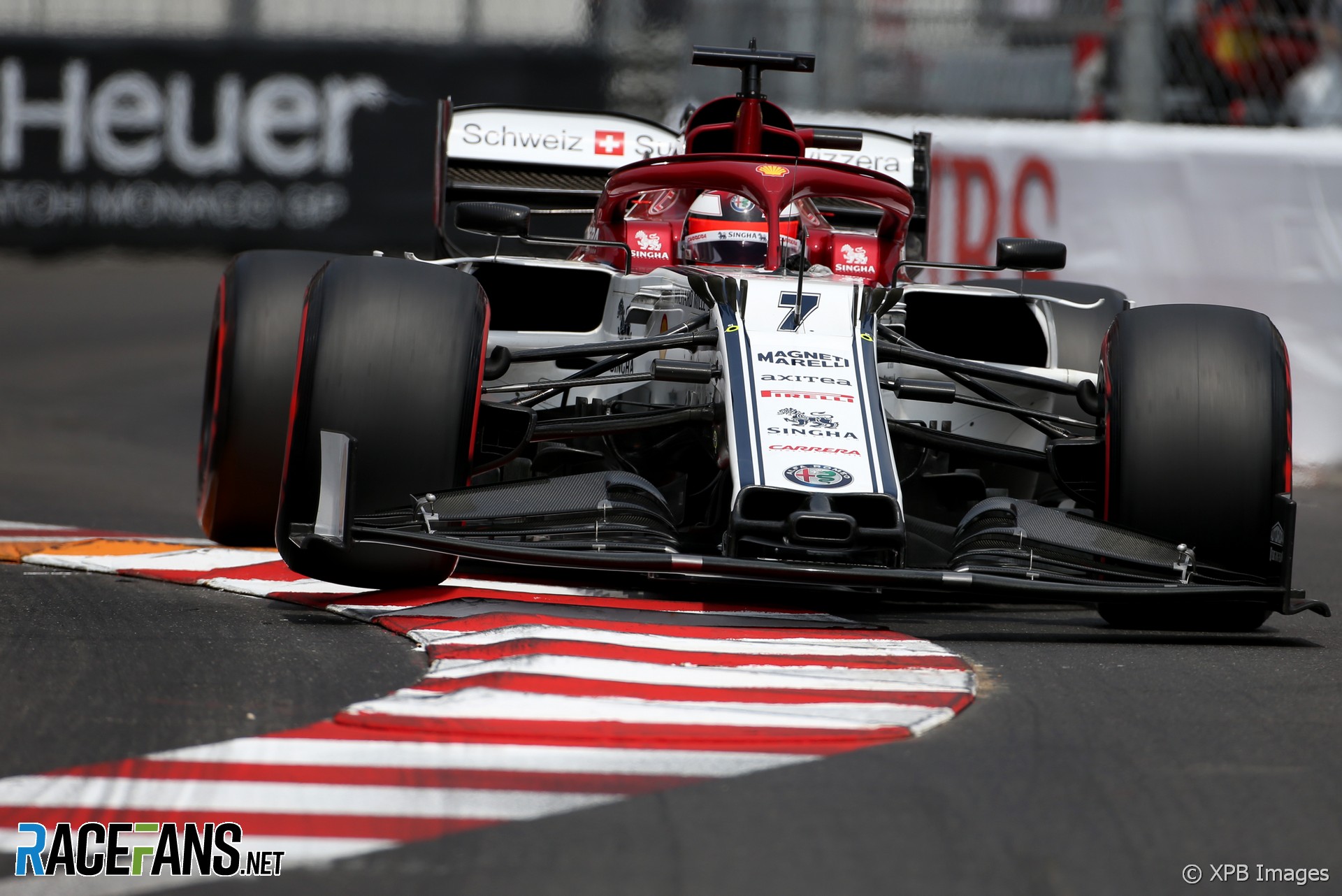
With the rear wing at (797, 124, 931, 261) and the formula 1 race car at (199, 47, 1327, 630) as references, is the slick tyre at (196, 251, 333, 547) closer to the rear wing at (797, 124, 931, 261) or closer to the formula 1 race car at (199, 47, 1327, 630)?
the formula 1 race car at (199, 47, 1327, 630)

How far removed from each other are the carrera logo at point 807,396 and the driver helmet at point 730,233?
1196 mm

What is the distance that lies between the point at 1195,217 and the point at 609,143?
3.49 metres

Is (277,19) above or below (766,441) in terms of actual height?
above

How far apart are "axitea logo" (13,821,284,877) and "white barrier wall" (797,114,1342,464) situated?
7462 mm

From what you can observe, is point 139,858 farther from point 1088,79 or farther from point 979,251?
point 1088,79

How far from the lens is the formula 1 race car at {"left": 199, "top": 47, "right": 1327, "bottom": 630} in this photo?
181 inches

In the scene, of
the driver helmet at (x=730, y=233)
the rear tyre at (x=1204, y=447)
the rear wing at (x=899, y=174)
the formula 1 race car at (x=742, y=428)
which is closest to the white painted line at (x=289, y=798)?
the formula 1 race car at (x=742, y=428)

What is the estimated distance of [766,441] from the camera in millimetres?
4668

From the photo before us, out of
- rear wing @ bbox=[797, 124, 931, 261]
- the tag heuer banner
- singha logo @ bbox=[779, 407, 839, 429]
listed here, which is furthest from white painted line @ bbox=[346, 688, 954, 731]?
the tag heuer banner

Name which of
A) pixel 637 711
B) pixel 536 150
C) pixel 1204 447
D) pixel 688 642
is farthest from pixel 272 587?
pixel 536 150

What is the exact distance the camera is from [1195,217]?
957cm

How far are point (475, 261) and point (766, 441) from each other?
6.07 feet

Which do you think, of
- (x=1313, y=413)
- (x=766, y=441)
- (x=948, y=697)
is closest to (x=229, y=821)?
(x=948, y=697)

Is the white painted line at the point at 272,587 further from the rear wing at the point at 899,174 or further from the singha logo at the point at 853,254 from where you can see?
the rear wing at the point at 899,174
